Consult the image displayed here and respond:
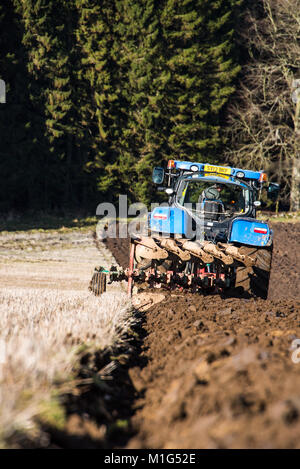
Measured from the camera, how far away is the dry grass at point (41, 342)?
A: 2521mm

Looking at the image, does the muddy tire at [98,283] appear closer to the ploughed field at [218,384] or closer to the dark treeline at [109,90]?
the ploughed field at [218,384]

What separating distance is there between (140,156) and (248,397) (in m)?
22.8

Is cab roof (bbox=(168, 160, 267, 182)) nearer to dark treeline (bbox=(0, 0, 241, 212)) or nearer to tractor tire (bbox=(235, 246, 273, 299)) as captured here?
tractor tire (bbox=(235, 246, 273, 299))

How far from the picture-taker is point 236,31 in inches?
1035

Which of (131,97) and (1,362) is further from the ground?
(131,97)

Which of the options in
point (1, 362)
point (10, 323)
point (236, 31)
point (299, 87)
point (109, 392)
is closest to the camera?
point (1, 362)

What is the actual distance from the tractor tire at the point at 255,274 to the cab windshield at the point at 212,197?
88 cm

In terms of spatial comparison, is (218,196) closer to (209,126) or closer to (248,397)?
(248,397)

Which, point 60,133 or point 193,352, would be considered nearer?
point 193,352

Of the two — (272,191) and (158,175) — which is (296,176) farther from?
(158,175)

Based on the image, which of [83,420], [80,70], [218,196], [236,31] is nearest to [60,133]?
[80,70]

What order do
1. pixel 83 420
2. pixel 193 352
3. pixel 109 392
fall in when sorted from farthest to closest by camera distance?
pixel 193 352 < pixel 109 392 < pixel 83 420

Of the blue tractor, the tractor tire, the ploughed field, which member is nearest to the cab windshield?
the blue tractor

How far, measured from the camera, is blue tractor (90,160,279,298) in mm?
6617
